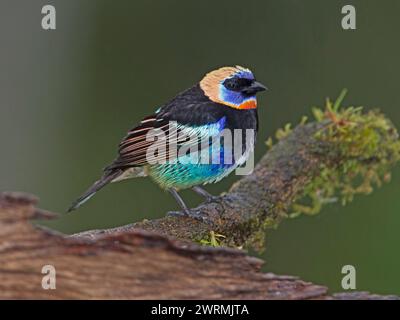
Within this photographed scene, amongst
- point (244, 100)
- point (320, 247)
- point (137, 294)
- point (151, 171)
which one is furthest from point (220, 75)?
point (320, 247)

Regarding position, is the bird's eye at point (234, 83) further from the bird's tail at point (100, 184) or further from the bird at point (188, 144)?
the bird's tail at point (100, 184)

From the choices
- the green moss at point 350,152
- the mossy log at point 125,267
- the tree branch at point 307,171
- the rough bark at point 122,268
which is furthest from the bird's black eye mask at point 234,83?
the rough bark at point 122,268

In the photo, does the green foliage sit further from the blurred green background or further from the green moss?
the blurred green background

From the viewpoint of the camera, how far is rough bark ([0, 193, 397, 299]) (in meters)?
2.38

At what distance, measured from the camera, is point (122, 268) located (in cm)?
248

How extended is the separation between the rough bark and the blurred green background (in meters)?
4.36

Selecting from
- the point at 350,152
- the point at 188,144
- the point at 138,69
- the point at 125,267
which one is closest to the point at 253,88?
the point at 188,144

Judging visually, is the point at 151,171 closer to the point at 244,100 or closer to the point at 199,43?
the point at 244,100

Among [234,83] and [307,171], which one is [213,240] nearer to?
[234,83]

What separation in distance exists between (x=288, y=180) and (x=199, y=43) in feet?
10.8

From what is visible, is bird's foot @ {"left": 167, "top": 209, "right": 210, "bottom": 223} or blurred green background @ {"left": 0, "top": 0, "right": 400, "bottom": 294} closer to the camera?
bird's foot @ {"left": 167, "top": 209, "right": 210, "bottom": 223}

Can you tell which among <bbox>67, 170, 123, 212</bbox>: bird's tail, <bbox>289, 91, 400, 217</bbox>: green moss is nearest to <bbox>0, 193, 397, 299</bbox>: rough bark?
<bbox>67, 170, 123, 212</bbox>: bird's tail

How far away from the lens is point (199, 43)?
7.55 m

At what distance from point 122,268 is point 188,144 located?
166cm
